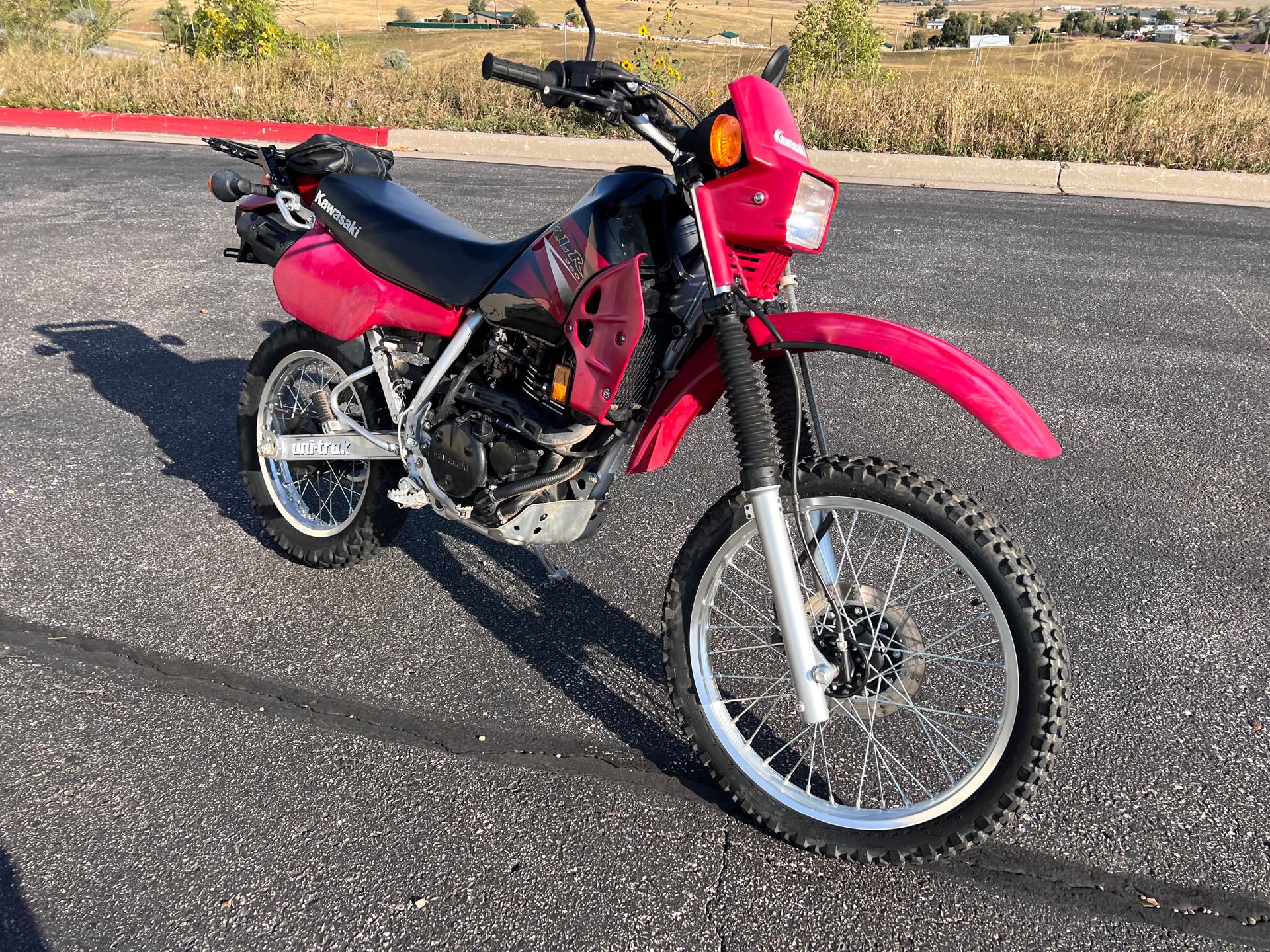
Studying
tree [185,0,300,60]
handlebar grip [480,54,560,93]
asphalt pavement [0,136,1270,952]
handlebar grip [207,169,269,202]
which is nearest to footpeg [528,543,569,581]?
asphalt pavement [0,136,1270,952]

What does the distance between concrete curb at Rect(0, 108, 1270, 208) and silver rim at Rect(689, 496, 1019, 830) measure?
321 inches

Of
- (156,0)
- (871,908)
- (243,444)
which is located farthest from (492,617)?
(156,0)

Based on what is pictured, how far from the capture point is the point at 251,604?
11.8ft

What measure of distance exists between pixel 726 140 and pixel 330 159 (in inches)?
77.2

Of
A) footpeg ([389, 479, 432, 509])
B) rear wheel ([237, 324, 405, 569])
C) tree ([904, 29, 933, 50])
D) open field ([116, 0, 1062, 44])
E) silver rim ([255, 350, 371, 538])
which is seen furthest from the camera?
tree ([904, 29, 933, 50])


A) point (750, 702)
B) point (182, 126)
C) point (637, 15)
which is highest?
point (637, 15)

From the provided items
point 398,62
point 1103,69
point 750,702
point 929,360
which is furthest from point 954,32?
point 929,360

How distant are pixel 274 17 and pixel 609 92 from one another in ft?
56.8

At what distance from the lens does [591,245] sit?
2.68 m

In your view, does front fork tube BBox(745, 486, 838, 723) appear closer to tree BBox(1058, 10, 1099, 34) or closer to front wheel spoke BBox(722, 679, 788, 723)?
front wheel spoke BBox(722, 679, 788, 723)

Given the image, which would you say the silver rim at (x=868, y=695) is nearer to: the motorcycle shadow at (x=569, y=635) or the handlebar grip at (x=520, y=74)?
the motorcycle shadow at (x=569, y=635)

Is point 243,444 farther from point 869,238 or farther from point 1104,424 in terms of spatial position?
point 869,238

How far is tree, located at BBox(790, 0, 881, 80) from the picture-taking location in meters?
16.8

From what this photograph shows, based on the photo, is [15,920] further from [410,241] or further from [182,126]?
[182,126]
